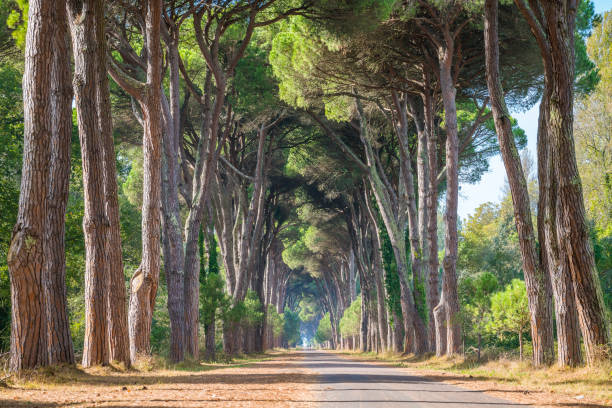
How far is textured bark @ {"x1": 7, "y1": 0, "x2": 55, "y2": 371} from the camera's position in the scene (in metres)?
7.55

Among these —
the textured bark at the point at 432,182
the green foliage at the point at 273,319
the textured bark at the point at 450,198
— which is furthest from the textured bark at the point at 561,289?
the green foliage at the point at 273,319

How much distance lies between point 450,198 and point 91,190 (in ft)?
31.5

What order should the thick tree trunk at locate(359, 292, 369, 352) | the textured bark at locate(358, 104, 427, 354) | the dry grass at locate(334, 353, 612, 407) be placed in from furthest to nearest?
the thick tree trunk at locate(359, 292, 369, 352), the textured bark at locate(358, 104, 427, 354), the dry grass at locate(334, 353, 612, 407)

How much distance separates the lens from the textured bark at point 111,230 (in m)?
10.2

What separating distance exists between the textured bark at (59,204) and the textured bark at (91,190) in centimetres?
30

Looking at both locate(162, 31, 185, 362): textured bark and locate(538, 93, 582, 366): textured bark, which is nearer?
locate(538, 93, 582, 366): textured bark

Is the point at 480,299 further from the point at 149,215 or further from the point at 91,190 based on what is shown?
the point at 91,190

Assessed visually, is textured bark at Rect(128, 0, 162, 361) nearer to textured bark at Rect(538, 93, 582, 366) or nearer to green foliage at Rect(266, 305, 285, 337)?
textured bark at Rect(538, 93, 582, 366)

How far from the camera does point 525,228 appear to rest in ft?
36.4

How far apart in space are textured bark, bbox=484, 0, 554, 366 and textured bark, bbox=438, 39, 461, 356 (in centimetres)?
390

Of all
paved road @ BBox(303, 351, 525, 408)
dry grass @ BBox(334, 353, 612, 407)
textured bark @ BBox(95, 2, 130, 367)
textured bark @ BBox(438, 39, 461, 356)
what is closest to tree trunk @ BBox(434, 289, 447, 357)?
textured bark @ BBox(438, 39, 461, 356)

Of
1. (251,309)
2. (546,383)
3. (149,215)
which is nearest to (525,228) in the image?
(546,383)

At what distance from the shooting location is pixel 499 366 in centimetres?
1246

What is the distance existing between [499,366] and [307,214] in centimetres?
2188
